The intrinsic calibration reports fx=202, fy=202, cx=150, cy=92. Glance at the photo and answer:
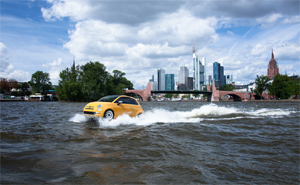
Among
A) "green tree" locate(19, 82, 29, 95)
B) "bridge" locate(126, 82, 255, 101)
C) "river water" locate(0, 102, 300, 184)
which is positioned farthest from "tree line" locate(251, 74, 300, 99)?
"green tree" locate(19, 82, 29, 95)

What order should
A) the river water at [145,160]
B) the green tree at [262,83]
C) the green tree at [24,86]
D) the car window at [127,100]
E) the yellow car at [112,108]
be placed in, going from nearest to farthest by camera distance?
the river water at [145,160]
the yellow car at [112,108]
the car window at [127,100]
the green tree at [24,86]
the green tree at [262,83]

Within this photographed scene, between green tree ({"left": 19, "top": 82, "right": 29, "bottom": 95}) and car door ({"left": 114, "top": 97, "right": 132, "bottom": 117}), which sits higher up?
green tree ({"left": 19, "top": 82, "right": 29, "bottom": 95})

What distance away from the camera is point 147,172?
146 inches

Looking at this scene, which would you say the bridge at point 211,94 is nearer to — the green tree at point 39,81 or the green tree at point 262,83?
the green tree at point 262,83

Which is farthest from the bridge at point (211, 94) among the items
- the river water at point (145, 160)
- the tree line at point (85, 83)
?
the river water at point (145, 160)

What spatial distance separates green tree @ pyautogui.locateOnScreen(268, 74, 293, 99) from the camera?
3834 inches

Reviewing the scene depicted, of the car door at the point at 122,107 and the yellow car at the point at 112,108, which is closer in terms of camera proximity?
the yellow car at the point at 112,108

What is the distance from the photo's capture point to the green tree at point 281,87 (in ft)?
319

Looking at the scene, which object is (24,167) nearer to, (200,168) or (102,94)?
(200,168)

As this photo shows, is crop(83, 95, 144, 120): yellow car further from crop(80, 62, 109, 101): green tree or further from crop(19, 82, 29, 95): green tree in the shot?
crop(19, 82, 29, 95): green tree

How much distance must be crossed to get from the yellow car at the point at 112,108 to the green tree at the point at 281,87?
10351 cm

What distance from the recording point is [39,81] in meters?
97.4

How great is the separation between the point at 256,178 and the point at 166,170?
164 cm

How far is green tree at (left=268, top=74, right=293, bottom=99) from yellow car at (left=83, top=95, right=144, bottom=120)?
340 ft
